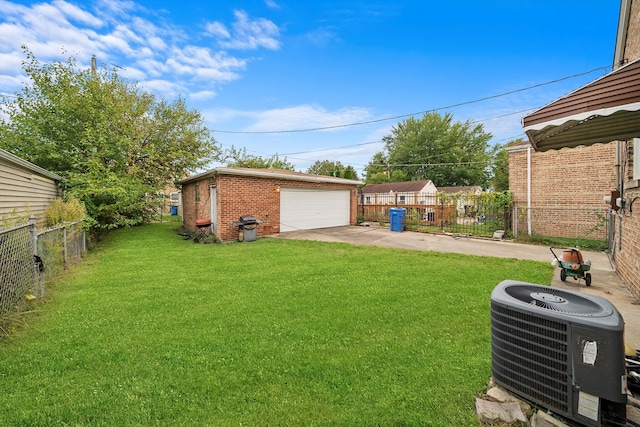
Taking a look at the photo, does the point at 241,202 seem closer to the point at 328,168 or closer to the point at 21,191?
the point at 21,191

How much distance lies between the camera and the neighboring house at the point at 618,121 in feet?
5.68

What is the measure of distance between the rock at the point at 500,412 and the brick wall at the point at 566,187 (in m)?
10.6

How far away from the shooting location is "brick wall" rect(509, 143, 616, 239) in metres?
9.84

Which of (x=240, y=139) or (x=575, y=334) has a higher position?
(x=240, y=139)

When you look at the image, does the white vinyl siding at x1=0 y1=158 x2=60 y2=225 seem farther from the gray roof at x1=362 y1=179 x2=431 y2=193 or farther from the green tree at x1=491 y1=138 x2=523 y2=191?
the green tree at x1=491 y1=138 x2=523 y2=191

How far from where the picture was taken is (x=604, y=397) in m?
1.49

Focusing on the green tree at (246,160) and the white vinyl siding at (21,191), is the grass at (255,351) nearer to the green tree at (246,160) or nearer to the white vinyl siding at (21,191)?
the white vinyl siding at (21,191)

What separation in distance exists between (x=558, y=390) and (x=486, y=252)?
723 cm

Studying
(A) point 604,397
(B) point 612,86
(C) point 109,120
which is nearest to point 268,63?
(C) point 109,120

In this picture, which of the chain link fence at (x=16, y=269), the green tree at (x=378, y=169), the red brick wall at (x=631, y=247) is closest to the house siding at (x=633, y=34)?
the red brick wall at (x=631, y=247)

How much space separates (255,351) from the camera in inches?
111

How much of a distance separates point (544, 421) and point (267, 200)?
10839mm

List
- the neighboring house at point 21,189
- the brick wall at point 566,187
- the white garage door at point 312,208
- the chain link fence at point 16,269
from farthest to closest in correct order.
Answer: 1. the white garage door at point 312,208
2. the brick wall at point 566,187
3. the neighboring house at point 21,189
4. the chain link fence at point 16,269

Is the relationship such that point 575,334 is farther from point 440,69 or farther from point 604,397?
point 440,69
